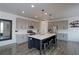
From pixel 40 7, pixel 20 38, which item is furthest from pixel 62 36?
pixel 40 7

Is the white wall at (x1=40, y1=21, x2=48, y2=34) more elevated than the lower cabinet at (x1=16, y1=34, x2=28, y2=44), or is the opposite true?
the white wall at (x1=40, y1=21, x2=48, y2=34)

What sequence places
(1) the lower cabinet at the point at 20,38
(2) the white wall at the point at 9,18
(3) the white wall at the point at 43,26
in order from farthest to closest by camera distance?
(3) the white wall at the point at 43,26 → (1) the lower cabinet at the point at 20,38 → (2) the white wall at the point at 9,18

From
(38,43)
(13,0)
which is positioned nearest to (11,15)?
(38,43)

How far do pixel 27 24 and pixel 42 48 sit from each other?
404 cm

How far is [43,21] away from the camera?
443 inches

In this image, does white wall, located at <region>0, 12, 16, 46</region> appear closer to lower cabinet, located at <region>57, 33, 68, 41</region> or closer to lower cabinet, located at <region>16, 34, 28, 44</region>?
lower cabinet, located at <region>16, 34, 28, 44</region>

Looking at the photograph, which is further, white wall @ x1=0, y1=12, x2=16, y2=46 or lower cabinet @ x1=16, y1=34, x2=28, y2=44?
lower cabinet @ x1=16, y1=34, x2=28, y2=44

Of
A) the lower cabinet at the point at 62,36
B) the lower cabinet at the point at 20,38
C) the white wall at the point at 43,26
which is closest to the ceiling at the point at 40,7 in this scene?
the lower cabinet at the point at 20,38

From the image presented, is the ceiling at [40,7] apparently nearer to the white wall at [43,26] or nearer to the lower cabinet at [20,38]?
the lower cabinet at [20,38]

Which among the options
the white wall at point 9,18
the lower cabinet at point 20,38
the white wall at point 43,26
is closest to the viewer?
the white wall at point 9,18

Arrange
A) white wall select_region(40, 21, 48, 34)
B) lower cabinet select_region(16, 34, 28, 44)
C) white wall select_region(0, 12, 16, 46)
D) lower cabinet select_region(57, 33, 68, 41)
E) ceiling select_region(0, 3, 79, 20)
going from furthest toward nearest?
white wall select_region(40, 21, 48, 34)
lower cabinet select_region(57, 33, 68, 41)
lower cabinet select_region(16, 34, 28, 44)
white wall select_region(0, 12, 16, 46)
ceiling select_region(0, 3, 79, 20)

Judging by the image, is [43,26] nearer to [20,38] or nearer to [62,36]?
[62,36]

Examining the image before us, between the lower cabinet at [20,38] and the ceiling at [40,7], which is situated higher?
the ceiling at [40,7]

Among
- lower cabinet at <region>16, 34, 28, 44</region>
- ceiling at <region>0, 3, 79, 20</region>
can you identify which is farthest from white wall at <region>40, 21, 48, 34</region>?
ceiling at <region>0, 3, 79, 20</region>
